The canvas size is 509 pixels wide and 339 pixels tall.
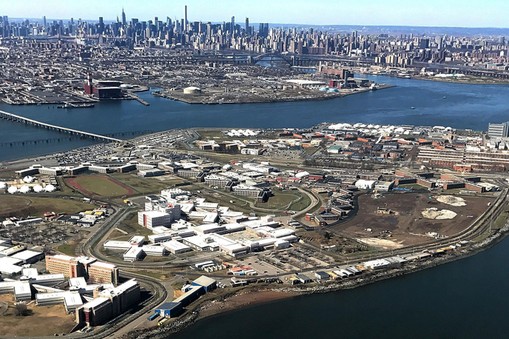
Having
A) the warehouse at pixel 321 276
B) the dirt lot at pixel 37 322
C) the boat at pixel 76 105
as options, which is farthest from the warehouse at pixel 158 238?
the boat at pixel 76 105

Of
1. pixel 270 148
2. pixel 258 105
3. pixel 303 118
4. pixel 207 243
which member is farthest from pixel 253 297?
pixel 258 105

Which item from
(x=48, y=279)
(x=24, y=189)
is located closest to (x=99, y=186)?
(x=24, y=189)

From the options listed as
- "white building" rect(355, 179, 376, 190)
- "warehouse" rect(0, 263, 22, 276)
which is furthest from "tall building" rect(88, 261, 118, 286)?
"white building" rect(355, 179, 376, 190)

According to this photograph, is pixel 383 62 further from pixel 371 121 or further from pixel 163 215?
pixel 163 215

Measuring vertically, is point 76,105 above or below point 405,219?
above

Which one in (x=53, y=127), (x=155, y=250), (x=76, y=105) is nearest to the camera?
(x=155, y=250)

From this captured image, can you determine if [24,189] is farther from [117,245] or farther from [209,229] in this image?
[209,229]

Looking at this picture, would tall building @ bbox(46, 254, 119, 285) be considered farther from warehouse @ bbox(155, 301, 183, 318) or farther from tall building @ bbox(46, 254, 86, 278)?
warehouse @ bbox(155, 301, 183, 318)

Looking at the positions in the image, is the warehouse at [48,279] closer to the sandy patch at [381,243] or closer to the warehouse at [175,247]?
the warehouse at [175,247]
